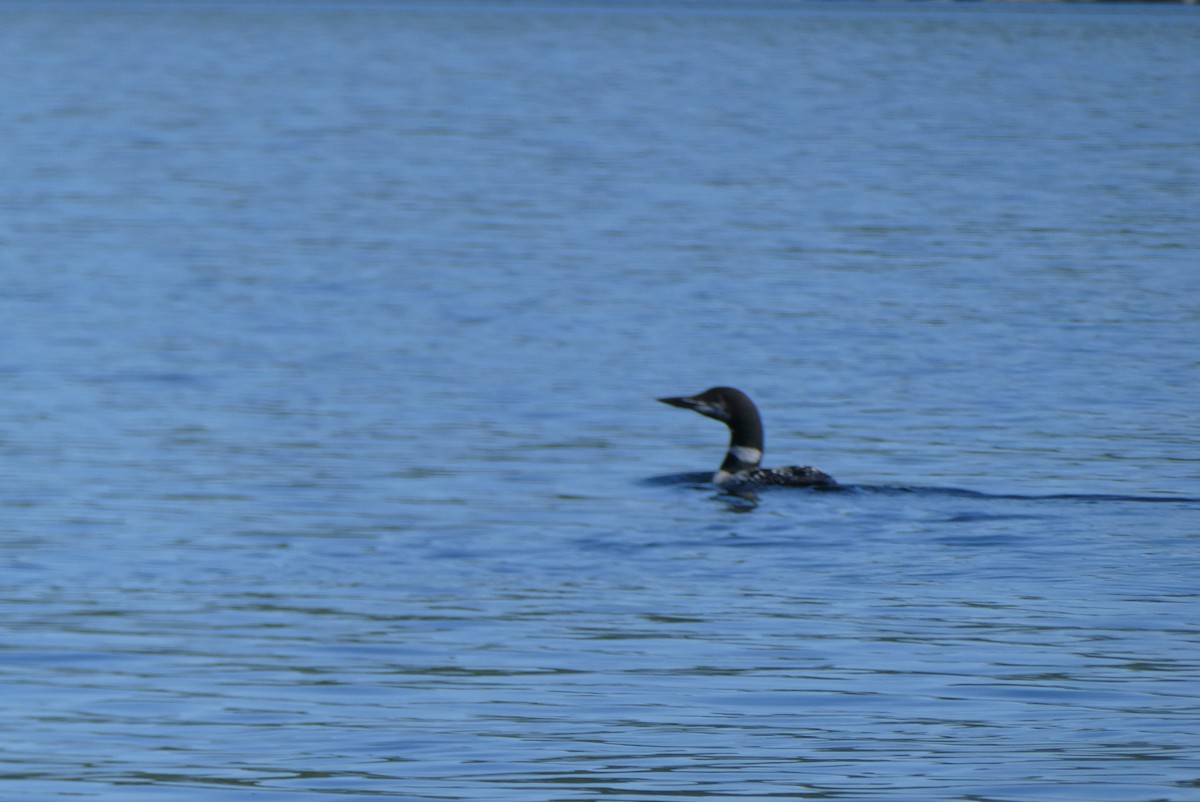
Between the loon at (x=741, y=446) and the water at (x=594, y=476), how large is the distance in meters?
0.19

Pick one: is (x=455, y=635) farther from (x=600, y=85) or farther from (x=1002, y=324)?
(x=600, y=85)

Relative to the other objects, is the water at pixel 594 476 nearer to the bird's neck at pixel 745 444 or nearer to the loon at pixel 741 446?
the loon at pixel 741 446

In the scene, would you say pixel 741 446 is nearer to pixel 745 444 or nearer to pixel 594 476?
pixel 745 444

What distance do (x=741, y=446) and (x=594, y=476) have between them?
1.04m

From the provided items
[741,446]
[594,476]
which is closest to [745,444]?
[741,446]

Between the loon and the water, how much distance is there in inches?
7.3

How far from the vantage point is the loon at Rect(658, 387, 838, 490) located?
1434 cm

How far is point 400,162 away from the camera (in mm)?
40719

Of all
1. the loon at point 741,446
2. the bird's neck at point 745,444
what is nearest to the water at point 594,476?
the loon at point 741,446

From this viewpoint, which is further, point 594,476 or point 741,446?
point 741,446

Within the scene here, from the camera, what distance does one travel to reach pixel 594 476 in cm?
1502

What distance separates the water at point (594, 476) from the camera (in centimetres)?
850

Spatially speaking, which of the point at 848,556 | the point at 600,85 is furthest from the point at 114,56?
the point at 848,556

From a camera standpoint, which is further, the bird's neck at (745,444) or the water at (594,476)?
the bird's neck at (745,444)
